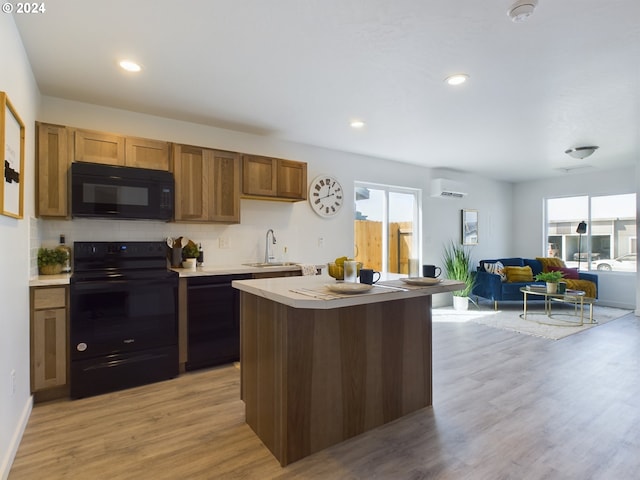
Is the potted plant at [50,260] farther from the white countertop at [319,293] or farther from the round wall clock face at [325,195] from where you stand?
the round wall clock face at [325,195]

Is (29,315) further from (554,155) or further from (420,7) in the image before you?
(554,155)

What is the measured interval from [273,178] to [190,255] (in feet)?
3.96

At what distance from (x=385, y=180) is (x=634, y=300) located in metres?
4.88

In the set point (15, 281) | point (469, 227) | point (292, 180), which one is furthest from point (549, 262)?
point (15, 281)

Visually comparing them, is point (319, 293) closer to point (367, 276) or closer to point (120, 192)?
point (367, 276)

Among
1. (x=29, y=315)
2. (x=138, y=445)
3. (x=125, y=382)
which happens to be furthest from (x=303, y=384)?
(x=29, y=315)

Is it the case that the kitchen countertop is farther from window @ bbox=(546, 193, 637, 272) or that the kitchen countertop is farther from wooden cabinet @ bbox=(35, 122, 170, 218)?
window @ bbox=(546, 193, 637, 272)

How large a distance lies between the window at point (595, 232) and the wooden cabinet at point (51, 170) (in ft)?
26.0

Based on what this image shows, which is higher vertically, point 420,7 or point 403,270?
point 420,7

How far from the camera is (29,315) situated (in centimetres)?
242

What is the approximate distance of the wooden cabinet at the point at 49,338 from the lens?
Answer: 97.3 inches

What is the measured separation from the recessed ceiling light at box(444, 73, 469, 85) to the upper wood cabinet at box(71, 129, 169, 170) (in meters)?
2.54

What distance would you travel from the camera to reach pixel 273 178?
3.83 meters

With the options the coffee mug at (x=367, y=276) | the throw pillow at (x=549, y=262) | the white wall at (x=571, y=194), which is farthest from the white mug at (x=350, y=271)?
the white wall at (x=571, y=194)
